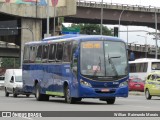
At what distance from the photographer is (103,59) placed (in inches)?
1090

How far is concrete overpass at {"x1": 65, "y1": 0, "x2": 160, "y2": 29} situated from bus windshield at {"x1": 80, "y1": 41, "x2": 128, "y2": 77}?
6039 cm

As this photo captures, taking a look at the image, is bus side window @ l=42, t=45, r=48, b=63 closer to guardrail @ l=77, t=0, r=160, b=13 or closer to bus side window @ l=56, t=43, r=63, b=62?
bus side window @ l=56, t=43, r=63, b=62

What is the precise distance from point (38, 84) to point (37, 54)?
1.63m

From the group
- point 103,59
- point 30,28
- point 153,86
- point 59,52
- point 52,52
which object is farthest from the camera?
point 30,28

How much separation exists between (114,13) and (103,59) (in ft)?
216

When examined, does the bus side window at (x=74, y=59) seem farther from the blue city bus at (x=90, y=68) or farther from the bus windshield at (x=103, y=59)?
the bus windshield at (x=103, y=59)

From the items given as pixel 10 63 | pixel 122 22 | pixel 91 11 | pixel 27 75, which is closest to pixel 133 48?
pixel 122 22

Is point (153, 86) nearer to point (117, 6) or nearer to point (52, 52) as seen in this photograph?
point (52, 52)

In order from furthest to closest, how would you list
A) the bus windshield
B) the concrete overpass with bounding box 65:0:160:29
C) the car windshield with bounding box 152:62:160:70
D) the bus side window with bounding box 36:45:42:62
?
the concrete overpass with bounding box 65:0:160:29 → the car windshield with bounding box 152:62:160:70 → the bus side window with bounding box 36:45:42:62 → the bus windshield

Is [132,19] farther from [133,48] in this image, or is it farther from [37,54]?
[37,54]

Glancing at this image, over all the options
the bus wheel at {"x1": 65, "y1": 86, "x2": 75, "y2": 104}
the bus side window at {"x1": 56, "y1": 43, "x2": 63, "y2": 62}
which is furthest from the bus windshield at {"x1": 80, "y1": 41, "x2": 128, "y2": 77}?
the bus side window at {"x1": 56, "y1": 43, "x2": 63, "y2": 62}

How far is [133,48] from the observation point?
104500 mm

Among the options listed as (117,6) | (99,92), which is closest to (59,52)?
(99,92)

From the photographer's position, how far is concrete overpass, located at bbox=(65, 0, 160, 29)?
3561 inches
